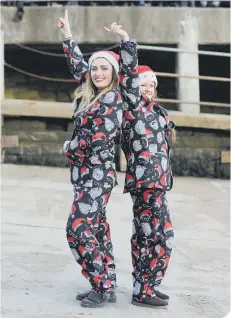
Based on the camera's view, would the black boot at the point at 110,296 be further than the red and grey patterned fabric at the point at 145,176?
Yes

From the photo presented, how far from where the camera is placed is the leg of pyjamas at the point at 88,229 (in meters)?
3.66

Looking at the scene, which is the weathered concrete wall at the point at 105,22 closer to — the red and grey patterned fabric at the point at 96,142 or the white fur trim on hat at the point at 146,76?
the white fur trim on hat at the point at 146,76

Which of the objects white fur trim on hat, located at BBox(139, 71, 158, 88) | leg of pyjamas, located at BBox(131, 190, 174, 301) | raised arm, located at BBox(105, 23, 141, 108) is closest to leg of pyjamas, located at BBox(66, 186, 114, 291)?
leg of pyjamas, located at BBox(131, 190, 174, 301)

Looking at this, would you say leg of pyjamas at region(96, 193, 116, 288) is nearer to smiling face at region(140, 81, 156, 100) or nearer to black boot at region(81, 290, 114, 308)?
black boot at region(81, 290, 114, 308)

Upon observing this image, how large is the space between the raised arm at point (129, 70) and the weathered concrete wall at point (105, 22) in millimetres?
6320

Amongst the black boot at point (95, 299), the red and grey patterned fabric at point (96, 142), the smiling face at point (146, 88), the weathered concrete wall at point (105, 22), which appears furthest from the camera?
the weathered concrete wall at point (105, 22)

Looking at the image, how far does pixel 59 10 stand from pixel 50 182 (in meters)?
3.04

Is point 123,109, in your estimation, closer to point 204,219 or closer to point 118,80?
point 118,80

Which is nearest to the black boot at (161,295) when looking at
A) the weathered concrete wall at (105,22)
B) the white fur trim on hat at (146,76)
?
the white fur trim on hat at (146,76)

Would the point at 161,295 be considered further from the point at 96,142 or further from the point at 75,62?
the point at 75,62

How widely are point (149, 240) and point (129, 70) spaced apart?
89 centimetres

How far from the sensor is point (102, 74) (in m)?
3.77

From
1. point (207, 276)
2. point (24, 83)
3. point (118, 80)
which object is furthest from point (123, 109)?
point (24, 83)

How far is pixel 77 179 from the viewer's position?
3707mm
